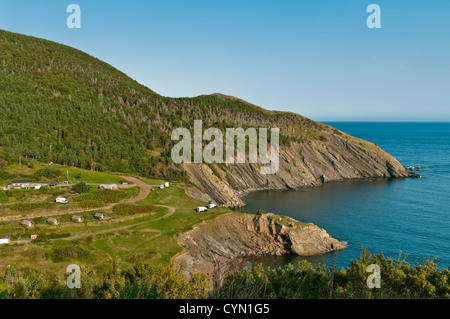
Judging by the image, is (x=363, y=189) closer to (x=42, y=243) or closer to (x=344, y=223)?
(x=344, y=223)

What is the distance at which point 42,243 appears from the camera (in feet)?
166

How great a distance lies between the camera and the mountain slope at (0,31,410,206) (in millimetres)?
110062

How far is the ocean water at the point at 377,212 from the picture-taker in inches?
2616

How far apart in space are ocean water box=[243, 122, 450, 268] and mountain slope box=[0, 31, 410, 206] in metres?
13.0

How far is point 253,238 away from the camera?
2763 inches

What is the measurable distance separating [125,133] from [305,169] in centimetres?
9394

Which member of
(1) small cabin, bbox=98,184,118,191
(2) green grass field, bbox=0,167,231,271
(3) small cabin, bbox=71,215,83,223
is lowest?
(2) green grass field, bbox=0,167,231,271

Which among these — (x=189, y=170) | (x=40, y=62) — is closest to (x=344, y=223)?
(x=189, y=170)

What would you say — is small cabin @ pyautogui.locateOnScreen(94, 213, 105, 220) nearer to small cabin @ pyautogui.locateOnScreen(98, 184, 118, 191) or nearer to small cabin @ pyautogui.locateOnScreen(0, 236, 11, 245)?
small cabin @ pyautogui.locateOnScreen(0, 236, 11, 245)

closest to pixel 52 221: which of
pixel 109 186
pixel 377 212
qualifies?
pixel 109 186

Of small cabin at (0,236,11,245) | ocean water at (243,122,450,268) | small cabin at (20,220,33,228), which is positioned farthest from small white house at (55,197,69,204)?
ocean water at (243,122,450,268)

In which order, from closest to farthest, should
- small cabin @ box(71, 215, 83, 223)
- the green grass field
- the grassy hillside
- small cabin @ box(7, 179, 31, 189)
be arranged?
the green grass field
small cabin @ box(71, 215, 83, 223)
small cabin @ box(7, 179, 31, 189)
the grassy hillside

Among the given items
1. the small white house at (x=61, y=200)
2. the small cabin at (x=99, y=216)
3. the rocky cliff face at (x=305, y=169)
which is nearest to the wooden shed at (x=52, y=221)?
the small cabin at (x=99, y=216)

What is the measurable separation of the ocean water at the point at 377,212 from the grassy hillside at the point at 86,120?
139 ft
